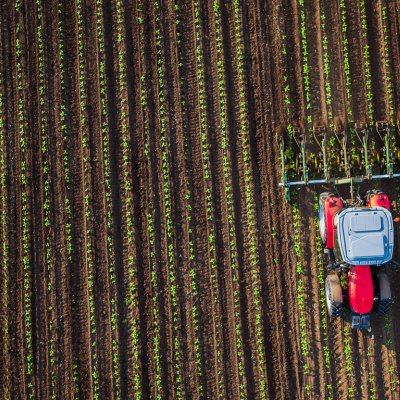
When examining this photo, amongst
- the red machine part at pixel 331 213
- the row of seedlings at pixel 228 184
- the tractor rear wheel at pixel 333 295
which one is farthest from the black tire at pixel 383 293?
the row of seedlings at pixel 228 184

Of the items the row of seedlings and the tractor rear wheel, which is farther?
the row of seedlings

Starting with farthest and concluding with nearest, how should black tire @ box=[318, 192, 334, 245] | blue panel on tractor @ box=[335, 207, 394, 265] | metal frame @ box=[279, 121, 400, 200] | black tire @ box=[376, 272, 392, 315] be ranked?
1. metal frame @ box=[279, 121, 400, 200]
2. black tire @ box=[318, 192, 334, 245]
3. black tire @ box=[376, 272, 392, 315]
4. blue panel on tractor @ box=[335, 207, 394, 265]

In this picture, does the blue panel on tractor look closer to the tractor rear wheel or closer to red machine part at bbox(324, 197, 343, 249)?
red machine part at bbox(324, 197, 343, 249)

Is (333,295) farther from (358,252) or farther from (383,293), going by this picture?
(358,252)

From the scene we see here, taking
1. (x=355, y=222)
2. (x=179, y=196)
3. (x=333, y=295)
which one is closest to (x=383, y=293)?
(x=333, y=295)

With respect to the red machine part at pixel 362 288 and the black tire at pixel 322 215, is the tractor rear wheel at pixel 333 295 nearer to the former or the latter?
the red machine part at pixel 362 288

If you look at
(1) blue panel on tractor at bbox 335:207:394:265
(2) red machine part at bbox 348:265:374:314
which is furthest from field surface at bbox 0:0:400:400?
(1) blue panel on tractor at bbox 335:207:394:265
